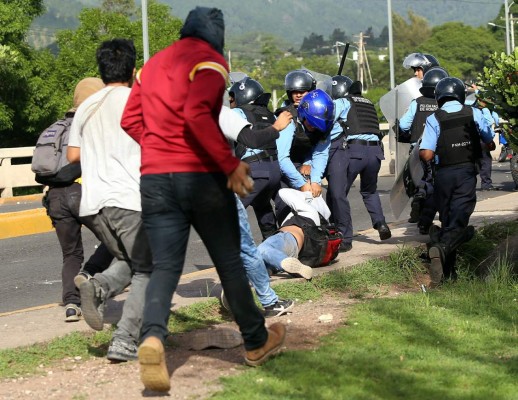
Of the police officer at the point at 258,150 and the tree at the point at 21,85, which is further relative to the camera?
the tree at the point at 21,85

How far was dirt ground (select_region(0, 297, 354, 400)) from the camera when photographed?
575 cm

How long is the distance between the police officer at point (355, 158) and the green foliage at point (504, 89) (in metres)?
2.36

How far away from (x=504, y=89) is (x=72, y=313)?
3666mm

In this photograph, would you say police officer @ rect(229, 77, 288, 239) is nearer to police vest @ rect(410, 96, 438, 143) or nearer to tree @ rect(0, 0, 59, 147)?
police vest @ rect(410, 96, 438, 143)

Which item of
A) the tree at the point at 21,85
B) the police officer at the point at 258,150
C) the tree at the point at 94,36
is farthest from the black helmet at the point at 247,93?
the tree at the point at 94,36

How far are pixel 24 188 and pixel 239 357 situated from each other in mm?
19965

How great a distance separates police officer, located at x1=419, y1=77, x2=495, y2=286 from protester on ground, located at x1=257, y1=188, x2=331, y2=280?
1.05 metres

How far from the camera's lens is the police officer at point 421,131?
11.7 m

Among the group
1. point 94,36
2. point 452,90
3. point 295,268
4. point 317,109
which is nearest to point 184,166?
point 295,268

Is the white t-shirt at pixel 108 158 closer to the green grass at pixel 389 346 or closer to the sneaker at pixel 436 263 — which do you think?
the green grass at pixel 389 346

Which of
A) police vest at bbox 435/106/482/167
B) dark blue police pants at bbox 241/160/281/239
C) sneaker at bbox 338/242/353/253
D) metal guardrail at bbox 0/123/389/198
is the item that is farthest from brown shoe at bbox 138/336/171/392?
metal guardrail at bbox 0/123/389/198

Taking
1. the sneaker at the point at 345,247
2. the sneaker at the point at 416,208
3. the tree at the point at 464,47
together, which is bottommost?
the tree at the point at 464,47

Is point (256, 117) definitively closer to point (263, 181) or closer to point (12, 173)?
point (263, 181)

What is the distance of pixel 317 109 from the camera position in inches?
402
